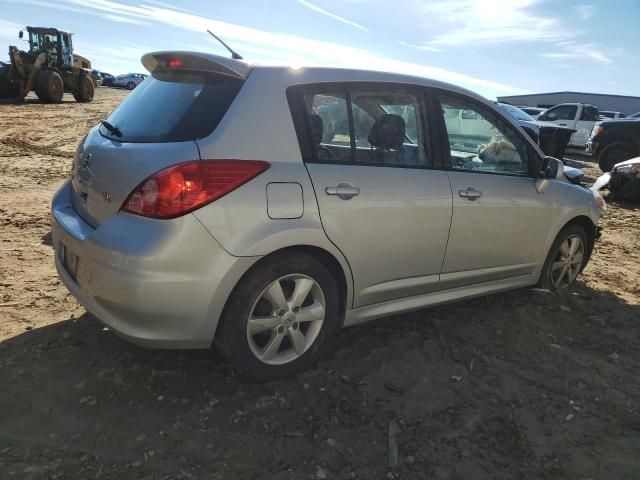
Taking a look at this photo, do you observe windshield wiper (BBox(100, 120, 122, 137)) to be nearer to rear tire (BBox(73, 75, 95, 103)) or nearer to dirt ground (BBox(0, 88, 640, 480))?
dirt ground (BBox(0, 88, 640, 480))

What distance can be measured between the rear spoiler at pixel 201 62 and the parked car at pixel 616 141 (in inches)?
452

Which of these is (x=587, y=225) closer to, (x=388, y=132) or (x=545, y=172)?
(x=545, y=172)

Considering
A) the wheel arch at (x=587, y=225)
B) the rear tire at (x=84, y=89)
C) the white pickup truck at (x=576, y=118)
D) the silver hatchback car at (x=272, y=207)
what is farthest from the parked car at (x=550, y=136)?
the rear tire at (x=84, y=89)

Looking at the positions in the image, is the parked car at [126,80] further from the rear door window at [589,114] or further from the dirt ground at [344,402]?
the dirt ground at [344,402]

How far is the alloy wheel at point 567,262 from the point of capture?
4.29 meters

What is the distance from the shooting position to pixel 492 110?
3.64m

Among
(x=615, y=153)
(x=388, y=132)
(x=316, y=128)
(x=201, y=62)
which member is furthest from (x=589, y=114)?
(x=201, y=62)

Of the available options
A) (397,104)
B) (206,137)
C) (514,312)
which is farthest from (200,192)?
(514,312)

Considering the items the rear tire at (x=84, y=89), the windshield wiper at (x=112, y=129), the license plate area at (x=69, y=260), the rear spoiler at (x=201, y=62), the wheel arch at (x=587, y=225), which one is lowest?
the rear tire at (x=84, y=89)

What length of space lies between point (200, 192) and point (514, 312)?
9.03 feet

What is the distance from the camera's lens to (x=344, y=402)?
269cm

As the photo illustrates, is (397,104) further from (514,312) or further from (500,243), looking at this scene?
(514,312)

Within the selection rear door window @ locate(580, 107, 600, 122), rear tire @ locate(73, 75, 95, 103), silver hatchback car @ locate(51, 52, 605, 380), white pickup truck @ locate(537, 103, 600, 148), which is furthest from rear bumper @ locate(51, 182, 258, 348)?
rear tire @ locate(73, 75, 95, 103)

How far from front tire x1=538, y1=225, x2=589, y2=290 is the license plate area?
11.2 ft
